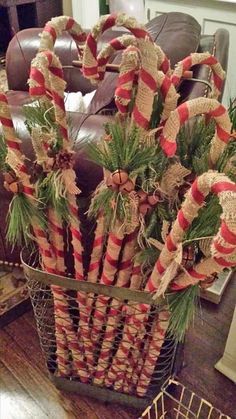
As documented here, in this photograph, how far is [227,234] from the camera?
1.99ft

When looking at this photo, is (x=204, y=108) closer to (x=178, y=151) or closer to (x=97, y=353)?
(x=178, y=151)

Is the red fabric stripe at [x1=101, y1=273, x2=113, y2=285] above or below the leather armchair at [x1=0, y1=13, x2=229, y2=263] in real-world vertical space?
below

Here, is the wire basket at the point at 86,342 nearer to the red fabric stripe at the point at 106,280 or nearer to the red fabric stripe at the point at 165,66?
the red fabric stripe at the point at 106,280

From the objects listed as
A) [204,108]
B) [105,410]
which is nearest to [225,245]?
[204,108]

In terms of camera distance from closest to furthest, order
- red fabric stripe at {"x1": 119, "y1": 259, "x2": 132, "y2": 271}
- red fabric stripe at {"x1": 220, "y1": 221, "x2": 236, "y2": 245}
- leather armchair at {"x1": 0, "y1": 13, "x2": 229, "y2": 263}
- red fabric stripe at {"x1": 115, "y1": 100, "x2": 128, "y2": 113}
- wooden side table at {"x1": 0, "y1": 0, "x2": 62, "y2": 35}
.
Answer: red fabric stripe at {"x1": 220, "y1": 221, "x2": 236, "y2": 245} → red fabric stripe at {"x1": 115, "y1": 100, "x2": 128, "y2": 113} → red fabric stripe at {"x1": 119, "y1": 259, "x2": 132, "y2": 271} → leather armchair at {"x1": 0, "y1": 13, "x2": 229, "y2": 263} → wooden side table at {"x1": 0, "y1": 0, "x2": 62, "y2": 35}

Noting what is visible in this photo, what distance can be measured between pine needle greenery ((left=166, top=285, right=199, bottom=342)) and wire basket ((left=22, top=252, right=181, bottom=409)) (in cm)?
7

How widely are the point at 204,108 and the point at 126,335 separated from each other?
22.8 inches

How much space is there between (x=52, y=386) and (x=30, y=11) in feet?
11.7

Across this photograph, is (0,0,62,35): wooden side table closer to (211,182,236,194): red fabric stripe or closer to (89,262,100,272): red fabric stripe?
(89,262,100,272): red fabric stripe

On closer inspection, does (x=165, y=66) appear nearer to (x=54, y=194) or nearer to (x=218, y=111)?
(x=218, y=111)

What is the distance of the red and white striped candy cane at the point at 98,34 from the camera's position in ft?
2.44

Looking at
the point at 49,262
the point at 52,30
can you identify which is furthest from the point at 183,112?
the point at 49,262

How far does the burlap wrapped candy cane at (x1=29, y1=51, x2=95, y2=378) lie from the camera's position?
820 millimetres

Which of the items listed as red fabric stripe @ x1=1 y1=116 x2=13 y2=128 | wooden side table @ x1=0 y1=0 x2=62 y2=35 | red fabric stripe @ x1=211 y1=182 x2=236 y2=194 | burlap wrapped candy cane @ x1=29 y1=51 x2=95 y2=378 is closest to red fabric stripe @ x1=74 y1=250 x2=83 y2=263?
burlap wrapped candy cane @ x1=29 y1=51 x2=95 y2=378
